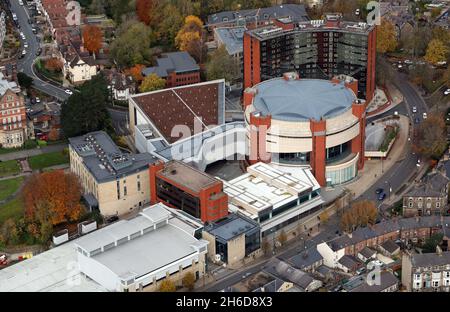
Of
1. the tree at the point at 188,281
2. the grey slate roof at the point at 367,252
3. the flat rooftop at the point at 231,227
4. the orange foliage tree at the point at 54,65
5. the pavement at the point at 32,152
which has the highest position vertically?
the orange foliage tree at the point at 54,65

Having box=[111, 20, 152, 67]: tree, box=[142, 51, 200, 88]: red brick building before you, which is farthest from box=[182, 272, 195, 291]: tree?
box=[111, 20, 152, 67]: tree

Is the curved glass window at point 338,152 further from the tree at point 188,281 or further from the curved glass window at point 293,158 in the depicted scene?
the tree at point 188,281

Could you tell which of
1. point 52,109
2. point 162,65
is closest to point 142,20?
point 162,65

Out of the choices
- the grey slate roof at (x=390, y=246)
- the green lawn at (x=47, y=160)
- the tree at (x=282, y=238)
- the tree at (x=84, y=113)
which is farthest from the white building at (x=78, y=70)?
the grey slate roof at (x=390, y=246)

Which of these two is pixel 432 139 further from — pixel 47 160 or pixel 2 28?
pixel 2 28

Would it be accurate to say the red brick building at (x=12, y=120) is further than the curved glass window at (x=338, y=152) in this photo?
Yes

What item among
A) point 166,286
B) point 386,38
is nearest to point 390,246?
point 166,286

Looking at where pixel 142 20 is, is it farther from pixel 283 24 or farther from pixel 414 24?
pixel 414 24
